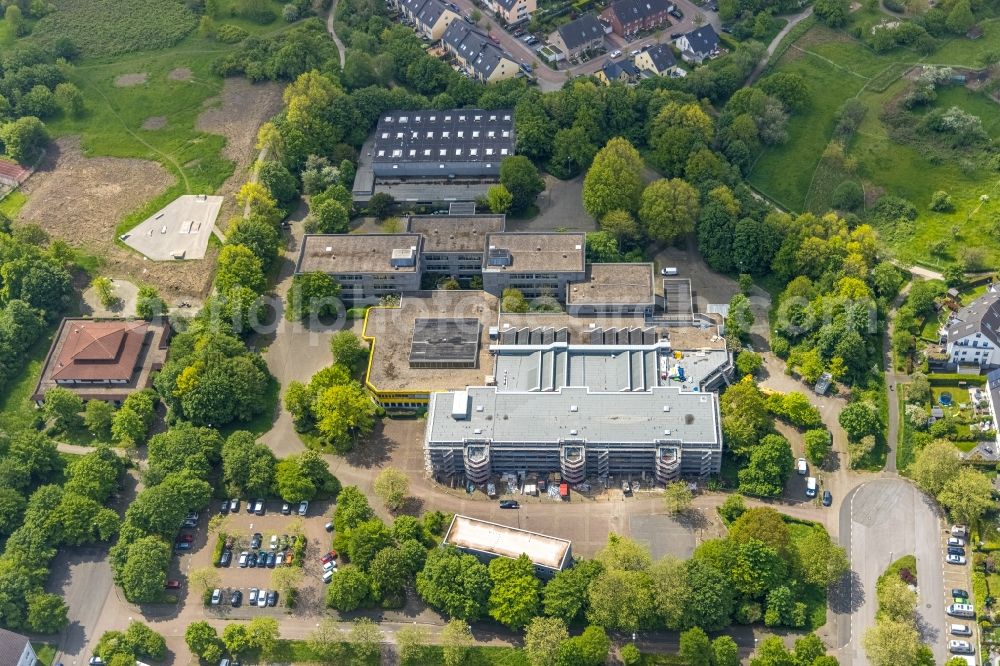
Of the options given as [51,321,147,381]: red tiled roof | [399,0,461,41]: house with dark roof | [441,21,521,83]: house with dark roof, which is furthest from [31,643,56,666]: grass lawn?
[399,0,461,41]: house with dark roof

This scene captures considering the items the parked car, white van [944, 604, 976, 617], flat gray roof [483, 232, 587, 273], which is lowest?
the parked car

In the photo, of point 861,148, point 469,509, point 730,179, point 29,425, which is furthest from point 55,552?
point 861,148

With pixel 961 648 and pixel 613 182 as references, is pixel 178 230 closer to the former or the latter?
pixel 613 182

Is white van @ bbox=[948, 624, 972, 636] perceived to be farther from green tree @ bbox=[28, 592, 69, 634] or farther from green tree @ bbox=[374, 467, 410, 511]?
green tree @ bbox=[28, 592, 69, 634]

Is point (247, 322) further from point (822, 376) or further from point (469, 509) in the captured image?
point (822, 376)

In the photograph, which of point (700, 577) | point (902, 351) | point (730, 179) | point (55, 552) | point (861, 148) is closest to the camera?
point (700, 577)

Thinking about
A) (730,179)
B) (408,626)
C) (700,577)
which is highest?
(730,179)

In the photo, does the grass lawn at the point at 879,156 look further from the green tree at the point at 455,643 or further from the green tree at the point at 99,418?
the green tree at the point at 99,418
